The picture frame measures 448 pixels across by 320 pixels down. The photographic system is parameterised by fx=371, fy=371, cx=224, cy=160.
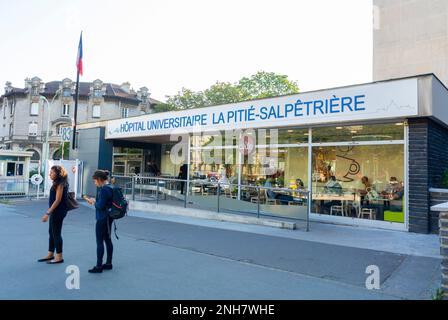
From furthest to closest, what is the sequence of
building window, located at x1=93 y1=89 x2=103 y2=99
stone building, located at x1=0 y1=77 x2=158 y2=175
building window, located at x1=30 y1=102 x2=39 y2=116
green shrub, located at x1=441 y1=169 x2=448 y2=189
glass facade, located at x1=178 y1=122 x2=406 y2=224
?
building window, located at x1=93 y1=89 x2=103 y2=99
building window, located at x1=30 y1=102 x2=39 y2=116
stone building, located at x1=0 y1=77 x2=158 y2=175
glass facade, located at x1=178 y1=122 x2=406 y2=224
green shrub, located at x1=441 y1=169 x2=448 y2=189

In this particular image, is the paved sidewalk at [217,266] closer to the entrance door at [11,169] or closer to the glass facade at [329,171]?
the glass facade at [329,171]

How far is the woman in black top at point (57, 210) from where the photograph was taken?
19.7ft

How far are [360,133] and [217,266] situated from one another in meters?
6.68

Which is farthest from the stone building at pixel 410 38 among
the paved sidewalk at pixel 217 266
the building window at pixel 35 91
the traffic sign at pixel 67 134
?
the building window at pixel 35 91

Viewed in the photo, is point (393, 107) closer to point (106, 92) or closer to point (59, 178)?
point (59, 178)

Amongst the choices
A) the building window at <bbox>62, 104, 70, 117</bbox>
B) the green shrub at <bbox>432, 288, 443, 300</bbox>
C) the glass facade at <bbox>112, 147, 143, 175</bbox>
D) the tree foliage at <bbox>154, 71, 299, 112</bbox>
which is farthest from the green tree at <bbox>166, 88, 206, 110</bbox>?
the green shrub at <bbox>432, 288, 443, 300</bbox>

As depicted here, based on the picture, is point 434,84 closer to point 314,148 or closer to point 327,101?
point 327,101

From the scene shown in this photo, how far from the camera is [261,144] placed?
43.6 ft

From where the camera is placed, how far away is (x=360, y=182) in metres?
11.0

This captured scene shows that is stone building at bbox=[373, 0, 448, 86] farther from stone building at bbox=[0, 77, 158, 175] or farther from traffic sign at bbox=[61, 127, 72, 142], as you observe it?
stone building at bbox=[0, 77, 158, 175]

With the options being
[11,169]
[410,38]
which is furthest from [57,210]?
[410,38]

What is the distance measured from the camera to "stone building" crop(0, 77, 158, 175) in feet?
165

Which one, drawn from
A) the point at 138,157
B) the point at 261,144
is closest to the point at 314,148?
the point at 261,144

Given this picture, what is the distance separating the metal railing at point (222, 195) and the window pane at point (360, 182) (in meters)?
0.73
